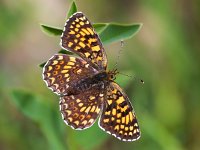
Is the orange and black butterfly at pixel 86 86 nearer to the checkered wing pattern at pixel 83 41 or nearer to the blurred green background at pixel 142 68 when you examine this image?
the checkered wing pattern at pixel 83 41

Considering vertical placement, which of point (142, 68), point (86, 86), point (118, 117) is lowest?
point (118, 117)

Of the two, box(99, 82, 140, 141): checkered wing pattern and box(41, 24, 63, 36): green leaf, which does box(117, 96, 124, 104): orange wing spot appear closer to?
box(99, 82, 140, 141): checkered wing pattern

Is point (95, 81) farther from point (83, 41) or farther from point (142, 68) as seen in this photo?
point (142, 68)

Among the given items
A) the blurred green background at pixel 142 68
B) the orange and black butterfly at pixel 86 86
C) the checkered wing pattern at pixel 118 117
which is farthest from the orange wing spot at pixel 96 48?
the blurred green background at pixel 142 68

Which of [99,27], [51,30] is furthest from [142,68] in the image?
[51,30]
